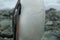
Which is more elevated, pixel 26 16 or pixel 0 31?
pixel 26 16

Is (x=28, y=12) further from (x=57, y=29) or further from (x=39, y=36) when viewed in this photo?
(x=57, y=29)

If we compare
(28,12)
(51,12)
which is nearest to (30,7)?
(28,12)

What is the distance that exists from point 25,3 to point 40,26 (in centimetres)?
9

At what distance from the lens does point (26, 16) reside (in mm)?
478

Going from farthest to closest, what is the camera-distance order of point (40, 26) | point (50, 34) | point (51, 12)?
1. point (51, 12)
2. point (50, 34)
3. point (40, 26)

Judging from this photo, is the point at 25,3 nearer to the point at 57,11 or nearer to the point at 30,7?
the point at 30,7

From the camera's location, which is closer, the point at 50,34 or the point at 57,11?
the point at 50,34

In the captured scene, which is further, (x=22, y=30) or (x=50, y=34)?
(x=50, y=34)

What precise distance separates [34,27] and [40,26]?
18 millimetres

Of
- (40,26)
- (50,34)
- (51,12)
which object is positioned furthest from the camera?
(51,12)

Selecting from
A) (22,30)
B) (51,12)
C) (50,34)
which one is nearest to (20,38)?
(22,30)

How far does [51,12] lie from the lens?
109 cm

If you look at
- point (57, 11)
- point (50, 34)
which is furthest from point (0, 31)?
point (57, 11)

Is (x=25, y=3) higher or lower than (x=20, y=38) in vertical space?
higher
